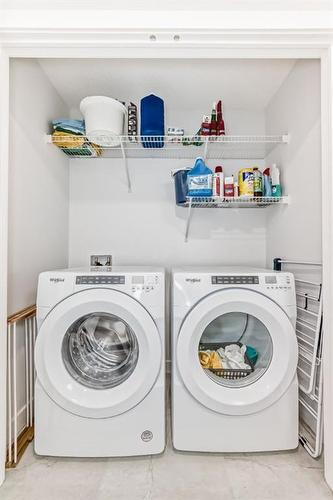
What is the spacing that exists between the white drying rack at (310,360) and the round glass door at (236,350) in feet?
0.77

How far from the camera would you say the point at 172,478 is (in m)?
1.36

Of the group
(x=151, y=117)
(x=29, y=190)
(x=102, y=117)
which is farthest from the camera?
(x=151, y=117)

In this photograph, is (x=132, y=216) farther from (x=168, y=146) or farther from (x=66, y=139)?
(x=66, y=139)

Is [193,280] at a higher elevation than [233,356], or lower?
higher

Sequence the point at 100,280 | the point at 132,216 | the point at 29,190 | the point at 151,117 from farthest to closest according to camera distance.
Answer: the point at 132,216 → the point at 151,117 → the point at 29,190 → the point at 100,280

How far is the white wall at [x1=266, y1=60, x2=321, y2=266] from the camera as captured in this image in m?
1.59

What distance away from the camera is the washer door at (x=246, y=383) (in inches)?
56.5

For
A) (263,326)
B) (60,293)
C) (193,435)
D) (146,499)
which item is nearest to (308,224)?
(263,326)

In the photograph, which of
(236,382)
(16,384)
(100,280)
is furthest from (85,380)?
(236,382)

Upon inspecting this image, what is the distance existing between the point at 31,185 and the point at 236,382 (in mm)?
1582

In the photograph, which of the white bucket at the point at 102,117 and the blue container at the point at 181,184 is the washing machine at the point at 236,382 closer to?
the blue container at the point at 181,184

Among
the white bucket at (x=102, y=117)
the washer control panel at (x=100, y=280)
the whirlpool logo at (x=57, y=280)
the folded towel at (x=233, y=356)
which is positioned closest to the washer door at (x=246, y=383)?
the folded towel at (x=233, y=356)

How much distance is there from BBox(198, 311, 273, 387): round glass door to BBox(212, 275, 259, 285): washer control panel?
0.56ft

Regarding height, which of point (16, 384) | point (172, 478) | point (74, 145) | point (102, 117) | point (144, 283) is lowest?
point (172, 478)
